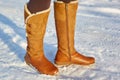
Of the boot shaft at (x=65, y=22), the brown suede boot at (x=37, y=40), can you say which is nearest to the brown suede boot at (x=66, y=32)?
the boot shaft at (x=65, y=22)

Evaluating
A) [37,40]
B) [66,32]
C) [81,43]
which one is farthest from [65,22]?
[81,43]

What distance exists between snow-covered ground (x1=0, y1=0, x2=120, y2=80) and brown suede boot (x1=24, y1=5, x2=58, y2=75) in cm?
6

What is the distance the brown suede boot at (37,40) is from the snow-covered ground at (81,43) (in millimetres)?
56

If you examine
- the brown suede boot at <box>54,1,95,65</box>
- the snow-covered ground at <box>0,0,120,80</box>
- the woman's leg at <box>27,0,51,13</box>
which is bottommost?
the snow-covered ground at <box>0,0,120,80</box>

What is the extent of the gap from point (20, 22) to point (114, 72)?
1677 millimetres

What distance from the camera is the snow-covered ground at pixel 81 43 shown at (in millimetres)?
2234

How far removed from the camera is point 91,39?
10.1 ft

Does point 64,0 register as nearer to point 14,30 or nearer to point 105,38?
point 105,38

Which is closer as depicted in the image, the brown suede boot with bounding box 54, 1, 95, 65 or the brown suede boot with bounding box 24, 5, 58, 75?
the brown suede boot with bounding box 24, 5, 58, 75

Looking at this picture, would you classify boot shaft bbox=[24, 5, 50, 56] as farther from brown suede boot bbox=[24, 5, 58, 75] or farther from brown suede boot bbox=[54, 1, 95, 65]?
brown suede boot bbox=[54, 1, 95, 65]

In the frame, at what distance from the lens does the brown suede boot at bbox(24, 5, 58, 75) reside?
82.9 inches

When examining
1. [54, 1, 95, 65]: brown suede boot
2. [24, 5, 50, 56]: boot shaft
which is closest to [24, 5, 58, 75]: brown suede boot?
[24, 5, 50, 56]: boot shaft

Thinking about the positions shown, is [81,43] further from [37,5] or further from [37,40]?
[37,5]

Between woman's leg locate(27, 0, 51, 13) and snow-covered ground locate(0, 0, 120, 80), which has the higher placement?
woman's leg locate(27, 0, 51, 13)
